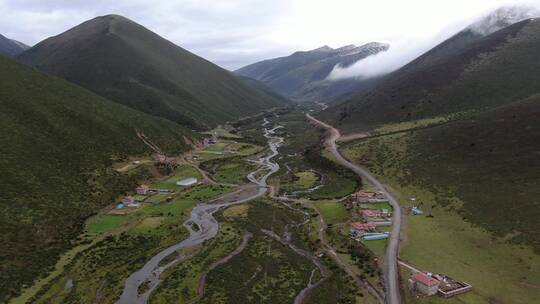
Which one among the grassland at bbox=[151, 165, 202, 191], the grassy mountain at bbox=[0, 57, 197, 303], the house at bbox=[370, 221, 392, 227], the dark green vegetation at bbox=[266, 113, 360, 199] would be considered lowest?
the dark green vegetation at bbox=[266, 113, 360, 199]

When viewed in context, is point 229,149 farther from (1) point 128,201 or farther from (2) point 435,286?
(2) point 435,286

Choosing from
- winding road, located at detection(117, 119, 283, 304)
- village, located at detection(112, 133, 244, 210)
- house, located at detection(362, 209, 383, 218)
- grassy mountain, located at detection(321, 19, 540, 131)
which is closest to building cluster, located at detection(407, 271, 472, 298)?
house, located at detection(362, 209, 383, 218)

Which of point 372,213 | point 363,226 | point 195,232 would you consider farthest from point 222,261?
point 372,213

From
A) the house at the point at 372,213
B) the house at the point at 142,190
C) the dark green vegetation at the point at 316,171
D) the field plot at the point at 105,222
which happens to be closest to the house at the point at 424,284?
the house at the point at 372,213

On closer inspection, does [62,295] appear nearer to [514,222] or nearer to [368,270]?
[368,270]

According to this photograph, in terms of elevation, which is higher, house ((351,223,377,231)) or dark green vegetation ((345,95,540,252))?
dark green vegetation ((345,95,540,252))

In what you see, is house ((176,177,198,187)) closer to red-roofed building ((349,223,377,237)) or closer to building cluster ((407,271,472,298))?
red-roofed building ((349,223,377,237))
